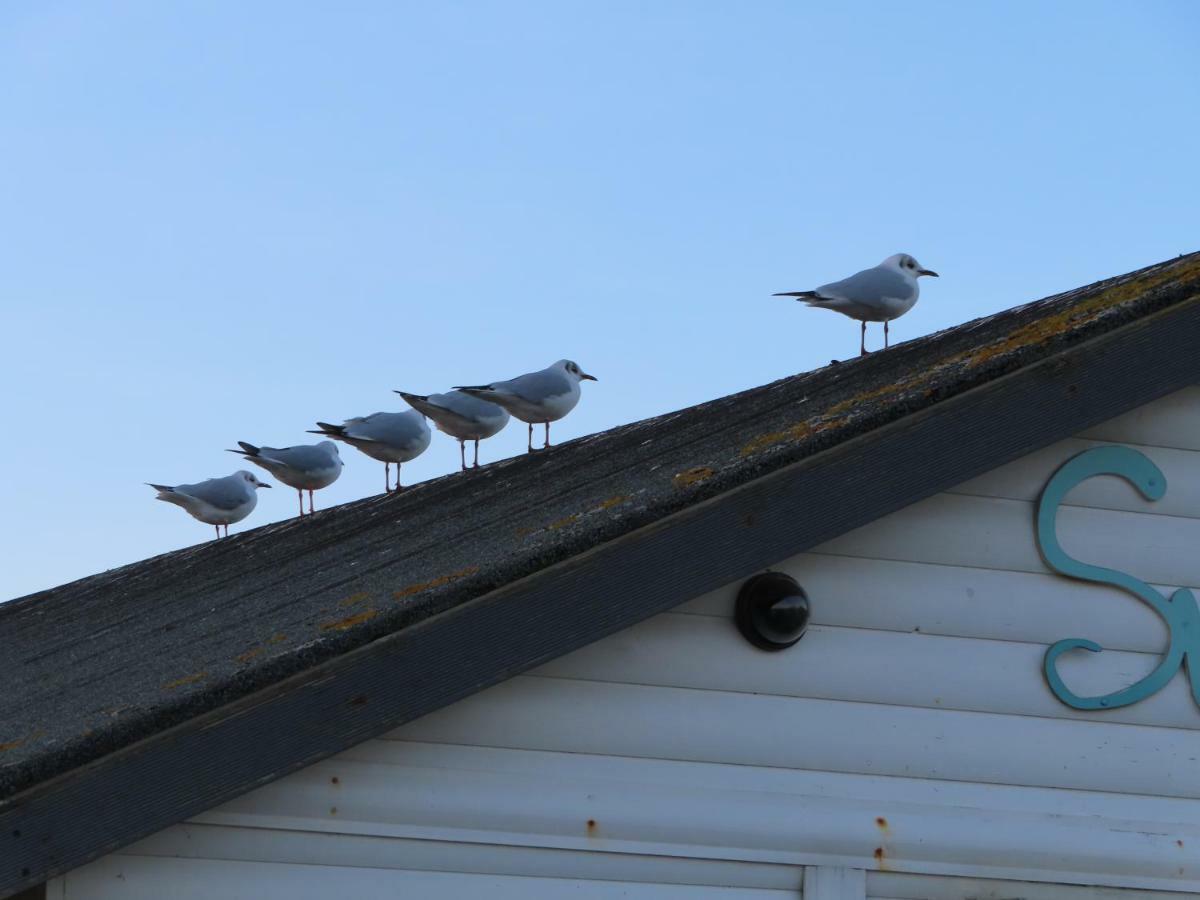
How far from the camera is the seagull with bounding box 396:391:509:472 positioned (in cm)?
1124

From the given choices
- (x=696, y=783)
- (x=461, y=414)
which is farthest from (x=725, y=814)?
(x=461, y=414)

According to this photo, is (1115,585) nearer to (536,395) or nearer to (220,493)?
(536,395)

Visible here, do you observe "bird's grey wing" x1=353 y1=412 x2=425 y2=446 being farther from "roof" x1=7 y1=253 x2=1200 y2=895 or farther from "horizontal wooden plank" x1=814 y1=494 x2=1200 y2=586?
"horizontal wooden plank" x1=814 y1=494 x2=1200 y2=586

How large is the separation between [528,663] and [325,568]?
2155 millimetres

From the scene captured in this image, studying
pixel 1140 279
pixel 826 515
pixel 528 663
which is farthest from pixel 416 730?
pixel 1140 279

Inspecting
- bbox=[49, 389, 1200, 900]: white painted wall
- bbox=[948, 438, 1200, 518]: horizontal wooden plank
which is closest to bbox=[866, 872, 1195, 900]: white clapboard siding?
bbox=[49, 389, 1200, 900]: white painted wall

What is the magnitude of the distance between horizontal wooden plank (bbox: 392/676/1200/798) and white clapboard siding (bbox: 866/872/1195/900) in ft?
0.81

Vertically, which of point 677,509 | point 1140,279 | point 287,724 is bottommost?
point 287,724

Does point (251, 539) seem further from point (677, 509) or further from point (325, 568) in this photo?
point (677, 509)

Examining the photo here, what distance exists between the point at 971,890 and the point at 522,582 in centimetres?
137

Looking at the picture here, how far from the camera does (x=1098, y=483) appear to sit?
4547 millimetres

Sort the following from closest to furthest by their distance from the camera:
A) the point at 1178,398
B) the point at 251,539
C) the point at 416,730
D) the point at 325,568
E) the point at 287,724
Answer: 1. the point at 287,724
2. the point at 416,730
3. the point at 1178,398
4. the point at 325,568
5. the point at 251,539

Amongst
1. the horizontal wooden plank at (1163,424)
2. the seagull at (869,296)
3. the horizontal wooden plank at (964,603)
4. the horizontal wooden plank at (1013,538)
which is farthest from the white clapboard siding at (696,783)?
the seagull at (869,296)

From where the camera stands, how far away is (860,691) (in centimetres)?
425
